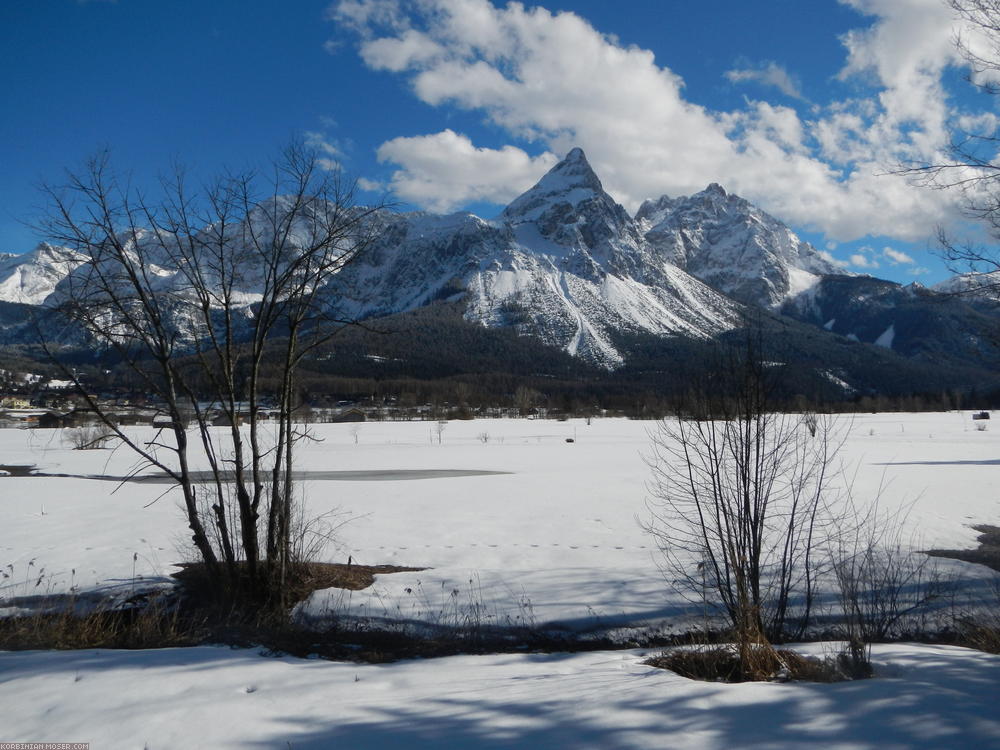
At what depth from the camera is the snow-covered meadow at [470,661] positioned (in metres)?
4.54

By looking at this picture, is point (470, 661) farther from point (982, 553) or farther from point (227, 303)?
point (982, 553)

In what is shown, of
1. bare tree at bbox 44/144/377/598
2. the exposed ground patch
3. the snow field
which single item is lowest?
the exposed ground patch

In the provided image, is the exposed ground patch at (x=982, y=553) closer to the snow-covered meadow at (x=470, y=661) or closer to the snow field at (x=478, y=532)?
the snow field at (x=478, y=532)

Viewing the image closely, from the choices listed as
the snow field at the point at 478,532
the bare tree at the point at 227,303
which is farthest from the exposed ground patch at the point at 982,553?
the bare tree at the point at 227,303

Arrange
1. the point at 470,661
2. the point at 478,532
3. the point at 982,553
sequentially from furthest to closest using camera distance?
1. the point at 478,532
2. the point at 982,553
3. the point at 470,661

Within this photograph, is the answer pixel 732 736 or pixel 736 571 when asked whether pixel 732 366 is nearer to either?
pixel 736 571

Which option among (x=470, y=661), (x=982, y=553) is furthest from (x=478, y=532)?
(x=982, y=553)

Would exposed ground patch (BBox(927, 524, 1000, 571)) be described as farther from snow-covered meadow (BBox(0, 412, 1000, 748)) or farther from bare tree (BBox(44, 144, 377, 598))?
bare tree (BBox(44, 144, 377, 598))

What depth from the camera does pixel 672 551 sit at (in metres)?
12.9

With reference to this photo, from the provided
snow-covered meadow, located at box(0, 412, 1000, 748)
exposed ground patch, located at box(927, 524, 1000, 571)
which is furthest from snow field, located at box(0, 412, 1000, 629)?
exposed ground patch, located at box(927, 524, 1000, 571)

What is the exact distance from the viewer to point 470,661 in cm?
718

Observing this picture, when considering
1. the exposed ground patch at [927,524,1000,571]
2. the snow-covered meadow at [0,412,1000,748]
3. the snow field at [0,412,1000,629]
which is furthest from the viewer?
the exposed ground patch at [927,524,1000,571]

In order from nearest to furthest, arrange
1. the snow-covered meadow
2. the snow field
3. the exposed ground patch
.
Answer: the snow-covered meadow → the snow field → the exposed ground patch

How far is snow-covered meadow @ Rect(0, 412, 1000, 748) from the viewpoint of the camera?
4.54 metres
